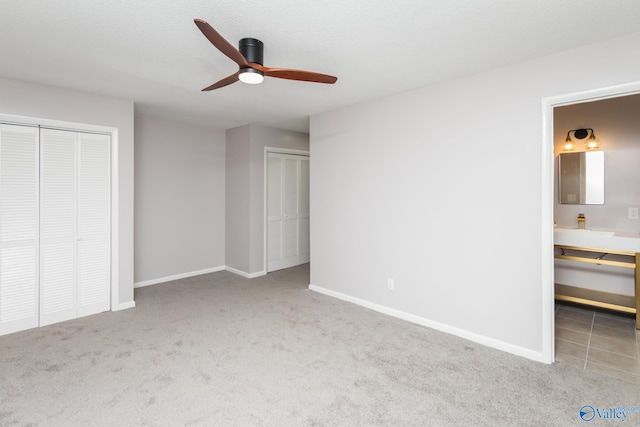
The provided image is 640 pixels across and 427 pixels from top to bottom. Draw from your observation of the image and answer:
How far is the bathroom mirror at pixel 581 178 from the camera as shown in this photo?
3635 millimetres

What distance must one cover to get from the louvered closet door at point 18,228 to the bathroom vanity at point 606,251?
5371mm

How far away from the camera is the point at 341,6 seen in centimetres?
186

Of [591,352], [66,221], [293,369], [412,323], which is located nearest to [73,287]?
[66,221]

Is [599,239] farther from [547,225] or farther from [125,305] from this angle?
[125,305]

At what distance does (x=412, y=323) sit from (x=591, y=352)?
145 cm

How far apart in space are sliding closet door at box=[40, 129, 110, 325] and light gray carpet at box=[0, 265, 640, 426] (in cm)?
24

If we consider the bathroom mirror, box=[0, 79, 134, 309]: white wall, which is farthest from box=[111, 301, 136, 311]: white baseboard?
the bathroom mirror

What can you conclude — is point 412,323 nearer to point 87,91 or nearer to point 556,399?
point 556,399

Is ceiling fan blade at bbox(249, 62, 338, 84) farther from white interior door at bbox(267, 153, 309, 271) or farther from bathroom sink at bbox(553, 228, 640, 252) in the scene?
white interior door at bbox(267, 153, 309, 271)

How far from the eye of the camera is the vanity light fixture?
3.64 m

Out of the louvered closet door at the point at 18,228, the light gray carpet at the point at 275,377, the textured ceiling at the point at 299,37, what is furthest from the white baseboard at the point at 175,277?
the textured ceiling at the point at 299,37

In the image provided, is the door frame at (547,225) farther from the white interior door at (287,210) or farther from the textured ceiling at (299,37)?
the white interior door at (287,210)

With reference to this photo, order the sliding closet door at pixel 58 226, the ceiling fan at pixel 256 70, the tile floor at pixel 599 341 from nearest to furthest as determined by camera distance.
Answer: the ceiling fan at pixel 256 70, the tile floor at pixel 599 341, the sliding closet door at pixel 58 226

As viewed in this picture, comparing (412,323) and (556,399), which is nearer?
(556,399)
